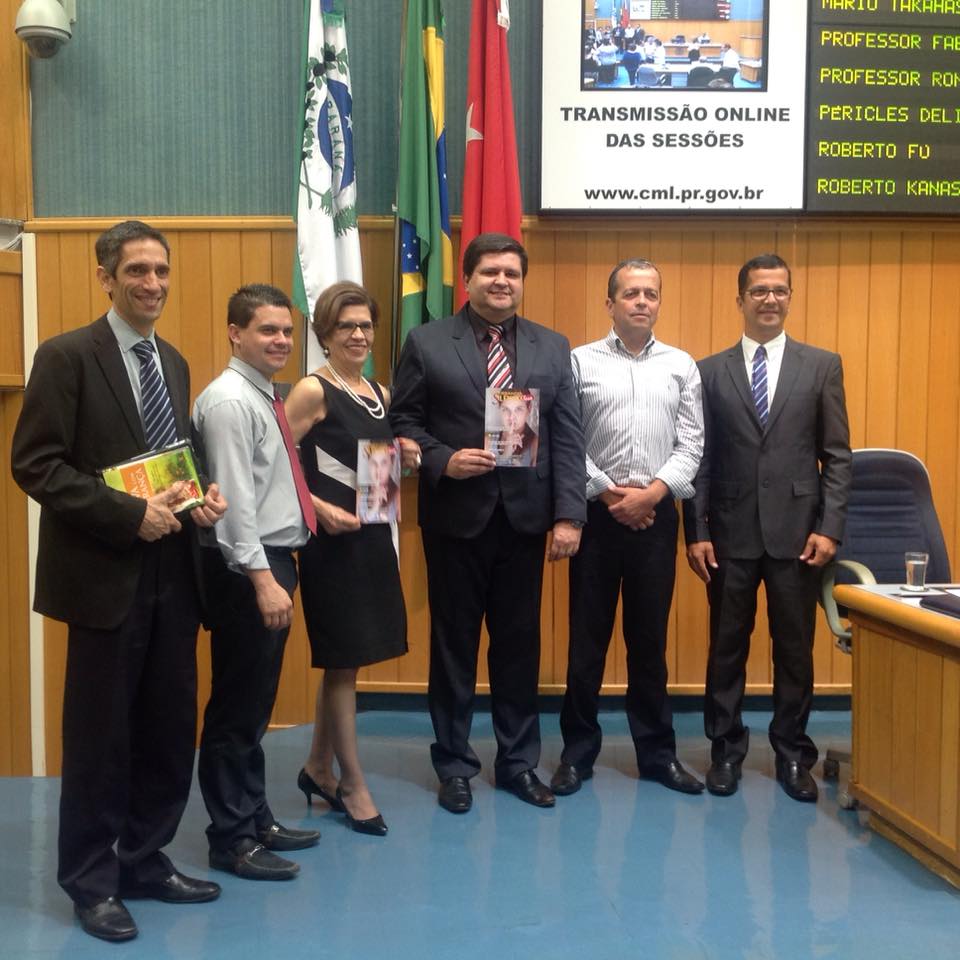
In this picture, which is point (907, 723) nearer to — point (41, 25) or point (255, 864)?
point (255, 864)

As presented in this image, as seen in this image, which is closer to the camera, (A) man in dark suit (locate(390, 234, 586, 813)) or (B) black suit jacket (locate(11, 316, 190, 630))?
(B) black suit jacket (locate(11, 316, 190, 630))

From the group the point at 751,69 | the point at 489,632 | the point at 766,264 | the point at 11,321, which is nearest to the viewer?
the point at 489,632

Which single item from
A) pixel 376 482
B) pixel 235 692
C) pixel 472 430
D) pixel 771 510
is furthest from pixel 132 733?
pixel 771 510

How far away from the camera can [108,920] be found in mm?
2164

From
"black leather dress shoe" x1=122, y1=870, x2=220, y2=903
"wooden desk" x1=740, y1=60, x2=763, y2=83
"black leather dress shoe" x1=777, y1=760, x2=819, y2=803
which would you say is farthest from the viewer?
"wooden desk" x1=740, y1=60, x2=763, y2=83

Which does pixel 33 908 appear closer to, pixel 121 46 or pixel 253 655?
pixel 253 655

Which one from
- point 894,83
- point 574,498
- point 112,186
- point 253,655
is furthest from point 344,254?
point 894,83

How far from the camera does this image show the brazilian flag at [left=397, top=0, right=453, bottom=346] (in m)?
3.75

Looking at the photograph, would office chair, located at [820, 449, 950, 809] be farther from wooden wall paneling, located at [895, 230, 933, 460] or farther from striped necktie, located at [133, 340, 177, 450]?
striped necktie, located at [133, 340, 177, 450]

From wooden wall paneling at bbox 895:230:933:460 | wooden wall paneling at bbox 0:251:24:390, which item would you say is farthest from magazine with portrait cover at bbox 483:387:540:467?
wooden wall paneling at bbox 0:251:24:390

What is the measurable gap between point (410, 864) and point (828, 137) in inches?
120

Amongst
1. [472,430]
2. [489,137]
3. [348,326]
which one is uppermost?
[489,137]

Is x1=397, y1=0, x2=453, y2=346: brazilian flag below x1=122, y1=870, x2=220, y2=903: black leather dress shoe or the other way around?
the other way around

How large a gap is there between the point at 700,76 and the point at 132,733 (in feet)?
10.2
